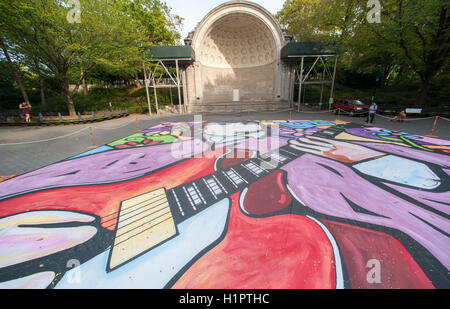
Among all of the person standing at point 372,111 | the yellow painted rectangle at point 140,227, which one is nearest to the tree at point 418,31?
the person standing at point 372,111

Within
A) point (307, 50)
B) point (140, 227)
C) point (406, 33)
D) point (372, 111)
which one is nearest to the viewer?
point (140, 227)

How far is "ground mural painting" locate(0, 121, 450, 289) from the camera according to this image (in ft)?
8.14

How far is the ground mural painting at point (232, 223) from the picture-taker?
2.48m

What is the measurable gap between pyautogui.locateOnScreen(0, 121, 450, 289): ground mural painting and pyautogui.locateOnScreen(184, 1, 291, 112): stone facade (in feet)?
60.1

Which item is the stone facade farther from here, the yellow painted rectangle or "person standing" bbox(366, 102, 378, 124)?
the yellow painted rectangle

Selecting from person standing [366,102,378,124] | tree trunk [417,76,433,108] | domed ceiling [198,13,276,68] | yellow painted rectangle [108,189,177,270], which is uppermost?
domed ceiling [198,13,276,68]

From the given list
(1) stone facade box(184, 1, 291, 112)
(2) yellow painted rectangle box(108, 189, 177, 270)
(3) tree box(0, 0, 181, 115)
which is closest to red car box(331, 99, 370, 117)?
(1) stone facade box(184, 1, 291, 112)

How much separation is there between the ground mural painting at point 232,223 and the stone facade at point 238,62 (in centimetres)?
1830

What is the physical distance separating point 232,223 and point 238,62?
29.8 metres

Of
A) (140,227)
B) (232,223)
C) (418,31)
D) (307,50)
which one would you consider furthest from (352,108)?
(140,227)

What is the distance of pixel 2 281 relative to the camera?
243cm

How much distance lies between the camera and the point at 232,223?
3.41 metres

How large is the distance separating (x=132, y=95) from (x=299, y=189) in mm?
31276

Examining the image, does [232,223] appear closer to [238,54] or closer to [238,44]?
[238,54]
